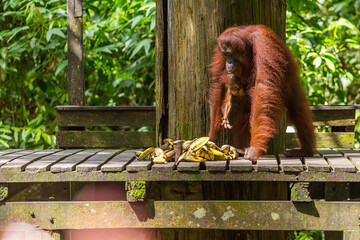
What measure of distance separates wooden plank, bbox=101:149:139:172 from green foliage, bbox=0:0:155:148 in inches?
61.2

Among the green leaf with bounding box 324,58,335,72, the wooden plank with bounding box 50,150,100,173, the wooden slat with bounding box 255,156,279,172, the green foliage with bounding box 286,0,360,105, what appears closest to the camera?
the wooden slat with bounding box 255,156,279,172

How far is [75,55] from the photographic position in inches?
141

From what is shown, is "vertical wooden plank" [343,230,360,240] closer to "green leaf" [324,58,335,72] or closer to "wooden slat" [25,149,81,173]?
"wooden slat" [25,149,81,173]

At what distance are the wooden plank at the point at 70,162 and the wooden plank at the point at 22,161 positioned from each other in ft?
0.51

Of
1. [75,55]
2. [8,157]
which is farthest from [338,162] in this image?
[75,55]

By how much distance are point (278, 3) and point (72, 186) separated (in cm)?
159

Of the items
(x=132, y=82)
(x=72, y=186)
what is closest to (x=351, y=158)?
(x=72, y=186)

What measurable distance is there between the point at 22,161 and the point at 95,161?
15.0 inches

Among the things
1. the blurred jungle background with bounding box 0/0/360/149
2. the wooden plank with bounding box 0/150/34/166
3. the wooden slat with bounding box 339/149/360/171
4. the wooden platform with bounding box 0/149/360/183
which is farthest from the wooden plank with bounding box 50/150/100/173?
the blurred jungle background with bounding box 0/0/360/149

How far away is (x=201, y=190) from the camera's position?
2412 millimetres

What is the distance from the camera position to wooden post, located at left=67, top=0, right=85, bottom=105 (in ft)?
11.7

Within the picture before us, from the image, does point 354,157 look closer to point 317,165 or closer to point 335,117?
point 317,165

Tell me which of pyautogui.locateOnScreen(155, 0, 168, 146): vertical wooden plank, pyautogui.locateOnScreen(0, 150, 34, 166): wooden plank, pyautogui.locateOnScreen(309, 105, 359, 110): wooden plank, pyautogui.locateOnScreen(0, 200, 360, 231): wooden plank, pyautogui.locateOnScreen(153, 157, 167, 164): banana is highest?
pyautogui.locateOnScreen(155, 0, 168, 146): vertical wooden plank

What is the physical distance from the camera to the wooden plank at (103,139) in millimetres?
3414
